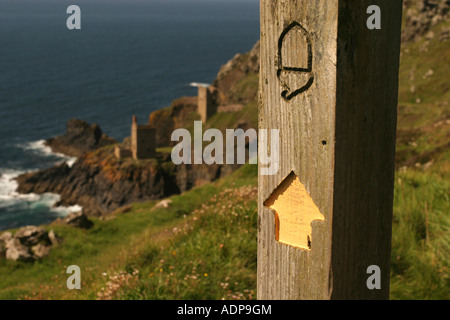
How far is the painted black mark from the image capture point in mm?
1392

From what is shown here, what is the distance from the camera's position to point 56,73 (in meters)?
128

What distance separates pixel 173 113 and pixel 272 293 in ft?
246

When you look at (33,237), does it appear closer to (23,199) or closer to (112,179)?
(23,199)

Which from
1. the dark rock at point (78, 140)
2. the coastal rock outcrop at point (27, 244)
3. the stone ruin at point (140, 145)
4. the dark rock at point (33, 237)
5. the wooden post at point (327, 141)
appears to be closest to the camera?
the wooden post at point (327, 141)

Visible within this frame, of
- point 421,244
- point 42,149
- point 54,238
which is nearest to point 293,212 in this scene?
point 421,244

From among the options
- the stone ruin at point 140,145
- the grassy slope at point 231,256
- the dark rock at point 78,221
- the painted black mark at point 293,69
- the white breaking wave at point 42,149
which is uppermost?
the painted black mark at point 293,69

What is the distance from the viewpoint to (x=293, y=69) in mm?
1434

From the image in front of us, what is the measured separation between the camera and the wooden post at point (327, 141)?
137cm

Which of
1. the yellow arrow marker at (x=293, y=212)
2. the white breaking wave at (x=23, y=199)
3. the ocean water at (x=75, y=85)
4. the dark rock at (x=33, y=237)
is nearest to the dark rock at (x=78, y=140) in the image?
the ocean water at (x=75, y=85)

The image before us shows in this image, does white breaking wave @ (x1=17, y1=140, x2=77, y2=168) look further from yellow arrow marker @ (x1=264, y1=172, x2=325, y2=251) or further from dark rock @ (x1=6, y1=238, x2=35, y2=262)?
yellow arrow marker @ (x1=264, y1=172, x2=325, y2=251)

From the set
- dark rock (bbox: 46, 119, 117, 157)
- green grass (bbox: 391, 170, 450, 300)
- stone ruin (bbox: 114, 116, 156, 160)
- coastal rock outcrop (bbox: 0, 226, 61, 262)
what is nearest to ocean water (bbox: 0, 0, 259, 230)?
dark rock (bbox: 46, 119, 117, 157)

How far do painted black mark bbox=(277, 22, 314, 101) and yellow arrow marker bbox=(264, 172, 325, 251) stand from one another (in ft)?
0.81

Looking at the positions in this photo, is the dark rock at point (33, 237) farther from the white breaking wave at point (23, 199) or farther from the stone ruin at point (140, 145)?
the stone ruin at point (140, 145)

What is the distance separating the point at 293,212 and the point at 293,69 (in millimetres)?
437
